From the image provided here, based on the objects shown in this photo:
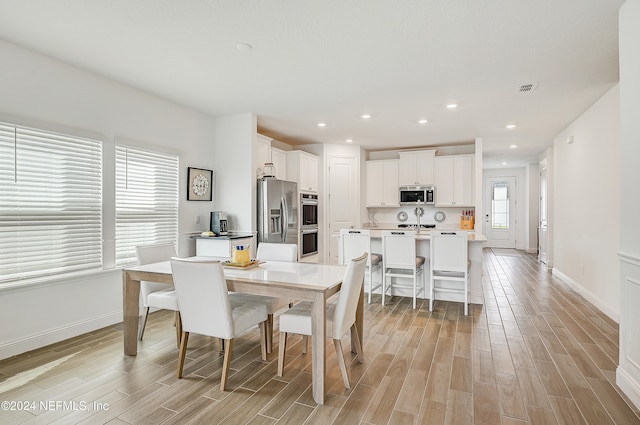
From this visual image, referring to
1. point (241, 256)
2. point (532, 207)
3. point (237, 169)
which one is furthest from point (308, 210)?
point (532, 207)

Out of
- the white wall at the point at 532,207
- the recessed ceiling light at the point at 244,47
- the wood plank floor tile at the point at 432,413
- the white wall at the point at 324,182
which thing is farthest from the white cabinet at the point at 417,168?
the wood plank floor tile at the point at 432,413

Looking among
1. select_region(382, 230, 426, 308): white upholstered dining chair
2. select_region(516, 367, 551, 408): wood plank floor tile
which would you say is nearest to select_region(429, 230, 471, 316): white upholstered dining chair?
select_region(382, 230, 426, 308): white upholstered dining chair

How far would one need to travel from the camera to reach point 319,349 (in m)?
2.15

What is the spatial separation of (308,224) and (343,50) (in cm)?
366

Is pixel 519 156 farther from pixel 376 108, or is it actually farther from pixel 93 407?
pixel 93 407

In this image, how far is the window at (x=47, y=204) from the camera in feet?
9.31

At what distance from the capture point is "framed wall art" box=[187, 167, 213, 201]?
4566mm

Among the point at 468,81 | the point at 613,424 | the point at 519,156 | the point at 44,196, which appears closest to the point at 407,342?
the point at 613,424

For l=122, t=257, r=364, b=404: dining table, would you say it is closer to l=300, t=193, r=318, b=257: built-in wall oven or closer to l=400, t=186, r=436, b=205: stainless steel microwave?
l=300, t=193, r=318, b=257: built-in wall oven

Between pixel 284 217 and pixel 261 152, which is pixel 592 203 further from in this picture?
pixel 261 152

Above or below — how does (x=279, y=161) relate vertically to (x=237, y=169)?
above

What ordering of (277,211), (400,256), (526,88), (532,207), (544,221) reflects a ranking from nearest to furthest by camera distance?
(526,88), (400,256), (277,211), (544,221), (532,207)

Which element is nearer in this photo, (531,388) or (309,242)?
(531,388)

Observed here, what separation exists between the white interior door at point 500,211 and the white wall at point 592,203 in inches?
182
